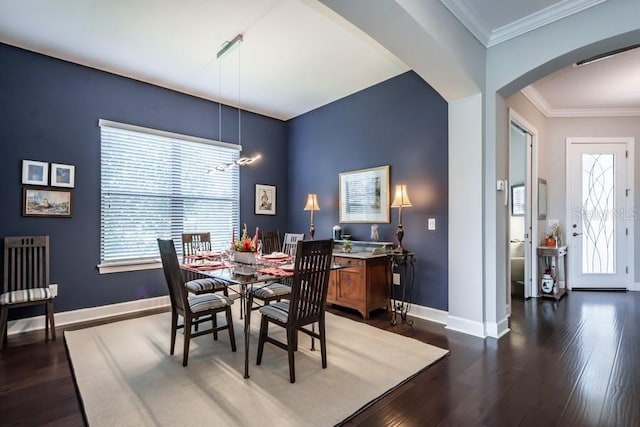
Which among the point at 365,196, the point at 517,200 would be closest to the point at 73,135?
the point at 365,196

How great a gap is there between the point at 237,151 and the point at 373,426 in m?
4.30

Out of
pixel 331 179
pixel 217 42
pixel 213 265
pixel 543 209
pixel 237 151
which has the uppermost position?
pixel 217 42

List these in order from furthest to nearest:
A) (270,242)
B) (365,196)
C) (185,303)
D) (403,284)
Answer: (270,242) → (365,196) → (403,284) → (185,303)

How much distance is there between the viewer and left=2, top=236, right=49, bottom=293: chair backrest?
3189mm

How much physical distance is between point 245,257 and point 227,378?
1050 mm

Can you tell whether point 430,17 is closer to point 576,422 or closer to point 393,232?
point 393,232

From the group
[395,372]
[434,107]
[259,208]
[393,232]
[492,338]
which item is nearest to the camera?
[395,372]

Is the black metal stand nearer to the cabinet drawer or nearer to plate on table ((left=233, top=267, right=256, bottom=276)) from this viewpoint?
the cabinet drawer

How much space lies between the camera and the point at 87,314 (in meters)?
3.69

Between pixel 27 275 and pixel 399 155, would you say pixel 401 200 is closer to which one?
pixel 399 155

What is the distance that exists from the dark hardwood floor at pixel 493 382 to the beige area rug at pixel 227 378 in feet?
0.41

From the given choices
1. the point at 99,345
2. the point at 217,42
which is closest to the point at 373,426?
the point at 99,345

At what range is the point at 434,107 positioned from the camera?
147 inches

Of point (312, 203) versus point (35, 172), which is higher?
point (35, 172)
